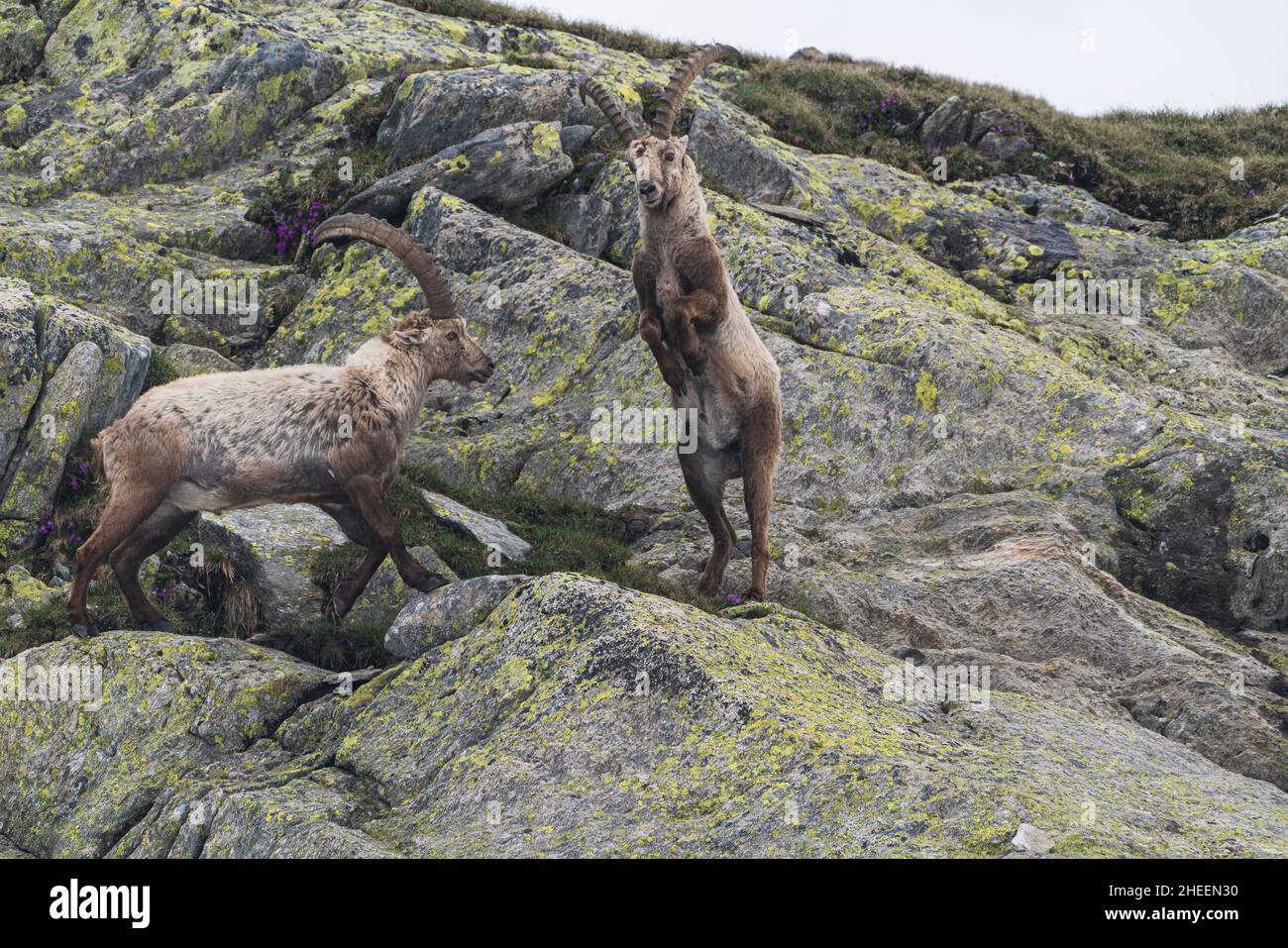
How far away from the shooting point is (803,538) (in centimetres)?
1502

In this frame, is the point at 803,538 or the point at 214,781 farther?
the point at 803,538

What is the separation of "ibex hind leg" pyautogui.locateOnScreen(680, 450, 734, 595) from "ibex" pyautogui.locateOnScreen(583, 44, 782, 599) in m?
0.01

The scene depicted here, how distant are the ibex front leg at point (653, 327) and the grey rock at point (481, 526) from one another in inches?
109

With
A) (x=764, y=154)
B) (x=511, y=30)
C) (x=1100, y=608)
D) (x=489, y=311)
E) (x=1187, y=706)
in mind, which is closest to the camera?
(x=1187, y=706)

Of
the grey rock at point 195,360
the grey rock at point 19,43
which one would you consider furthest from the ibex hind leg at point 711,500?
the grey rock at point 19,43

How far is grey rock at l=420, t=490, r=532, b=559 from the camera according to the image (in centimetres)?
1427

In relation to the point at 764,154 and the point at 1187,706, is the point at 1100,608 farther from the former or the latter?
the point at 764,154

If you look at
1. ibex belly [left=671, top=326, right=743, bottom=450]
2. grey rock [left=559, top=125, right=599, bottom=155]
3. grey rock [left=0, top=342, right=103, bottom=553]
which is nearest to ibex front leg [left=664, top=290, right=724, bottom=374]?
ibex belly [left=671, top=326, right=743, bottom=450]

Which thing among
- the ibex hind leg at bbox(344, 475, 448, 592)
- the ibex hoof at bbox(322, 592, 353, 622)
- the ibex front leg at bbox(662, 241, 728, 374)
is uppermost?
the ibex front leg at bbox(662, 241, 728, 374)

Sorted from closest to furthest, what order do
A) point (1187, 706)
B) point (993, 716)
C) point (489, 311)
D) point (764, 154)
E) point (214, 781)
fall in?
point (214, 781), point (993, 716), point (1187, 706), point (489, 311), point (764, 154)

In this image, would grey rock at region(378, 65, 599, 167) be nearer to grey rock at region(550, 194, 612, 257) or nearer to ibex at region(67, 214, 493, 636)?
grey rock at region(550, 194, 612, 257)

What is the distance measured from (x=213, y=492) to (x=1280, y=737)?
1053 centimetres

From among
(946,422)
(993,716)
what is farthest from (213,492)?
(946,422)

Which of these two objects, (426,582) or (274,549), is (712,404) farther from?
(274,549)
